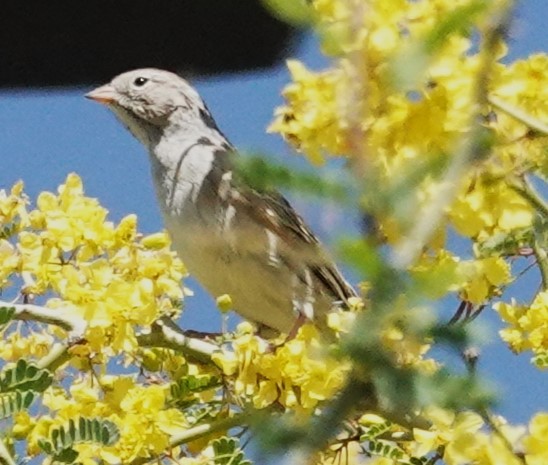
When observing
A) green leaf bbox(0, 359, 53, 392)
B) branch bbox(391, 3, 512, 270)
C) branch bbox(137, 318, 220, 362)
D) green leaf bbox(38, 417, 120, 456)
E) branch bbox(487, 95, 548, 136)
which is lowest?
branch bbox(391, 3, 512, 270)

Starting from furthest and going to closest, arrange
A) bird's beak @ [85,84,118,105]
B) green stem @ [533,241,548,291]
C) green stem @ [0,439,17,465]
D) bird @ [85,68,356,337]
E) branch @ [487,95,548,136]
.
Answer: bird's beak @ [85,84,118,105] < bird @ [85,68,356,337] < green stem @ [533,241,548,291] < green stem @ [0,439,17,465] < branch @ [487,95,548,136]

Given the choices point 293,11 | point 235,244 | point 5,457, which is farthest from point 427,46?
point 235,244

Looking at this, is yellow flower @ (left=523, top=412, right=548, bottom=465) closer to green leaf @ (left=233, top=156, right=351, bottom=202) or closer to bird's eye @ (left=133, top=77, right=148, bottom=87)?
green leaf @ (left=233, top=156, right=351, bottom=202)

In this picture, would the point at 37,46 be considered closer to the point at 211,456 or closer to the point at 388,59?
the point at 211,456

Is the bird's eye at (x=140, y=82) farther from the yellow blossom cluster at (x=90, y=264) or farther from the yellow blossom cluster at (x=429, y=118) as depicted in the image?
the yellow blossom cluster at (x=429, y=118)

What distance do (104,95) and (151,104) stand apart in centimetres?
24

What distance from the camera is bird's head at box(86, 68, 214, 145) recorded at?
5.04 metres

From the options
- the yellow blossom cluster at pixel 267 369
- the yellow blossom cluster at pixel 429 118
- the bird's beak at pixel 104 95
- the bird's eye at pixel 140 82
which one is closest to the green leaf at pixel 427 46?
the yellow blossom cluster at pixel 429 118

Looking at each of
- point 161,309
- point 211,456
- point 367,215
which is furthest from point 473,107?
point 161,309

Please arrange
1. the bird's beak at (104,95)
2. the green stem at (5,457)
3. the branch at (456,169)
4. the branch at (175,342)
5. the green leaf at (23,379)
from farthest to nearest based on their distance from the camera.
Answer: the bird's beak at (104,95) → the branch at (175,342) → the green leaf at (23,379) → the green stem at (5,457) → the branch at (456,169)

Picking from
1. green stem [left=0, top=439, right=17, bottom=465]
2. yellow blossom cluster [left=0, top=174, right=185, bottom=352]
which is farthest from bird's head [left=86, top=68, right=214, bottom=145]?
green stem [left=0, top=439, right=17, bottom=465]

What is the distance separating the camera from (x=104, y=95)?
16.1 feet

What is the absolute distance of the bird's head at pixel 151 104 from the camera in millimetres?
5043

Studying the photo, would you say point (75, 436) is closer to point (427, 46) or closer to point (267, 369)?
point (267, 369)
